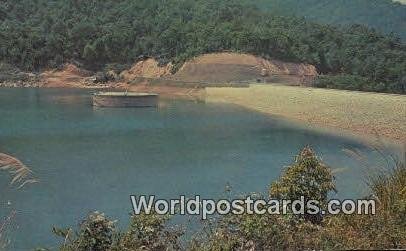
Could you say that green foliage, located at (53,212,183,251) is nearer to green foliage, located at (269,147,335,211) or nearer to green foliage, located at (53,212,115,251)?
green foliage, located at (53,212,115,251)

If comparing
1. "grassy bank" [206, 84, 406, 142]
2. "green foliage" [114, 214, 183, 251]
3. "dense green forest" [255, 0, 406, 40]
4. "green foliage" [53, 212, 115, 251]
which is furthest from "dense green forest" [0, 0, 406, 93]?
"green foliage" [53, 212, 115, 251]

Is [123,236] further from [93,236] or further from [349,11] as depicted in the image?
[349,11]

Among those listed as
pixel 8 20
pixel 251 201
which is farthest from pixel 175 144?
pixel 8 20

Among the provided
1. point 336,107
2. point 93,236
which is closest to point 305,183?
point 93,236

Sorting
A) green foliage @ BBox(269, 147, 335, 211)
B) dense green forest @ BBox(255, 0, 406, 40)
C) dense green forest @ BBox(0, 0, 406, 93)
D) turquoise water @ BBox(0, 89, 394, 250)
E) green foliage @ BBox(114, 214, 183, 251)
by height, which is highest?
dense green forest @ BBox(255, 0, 406, 40)

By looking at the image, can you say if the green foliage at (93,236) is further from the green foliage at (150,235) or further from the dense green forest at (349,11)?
the dense green forest at (349,11)

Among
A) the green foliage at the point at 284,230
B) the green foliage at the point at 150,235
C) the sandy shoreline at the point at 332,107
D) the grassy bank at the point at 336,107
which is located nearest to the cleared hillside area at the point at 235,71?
the sandy shoreline at the point at 332,107
